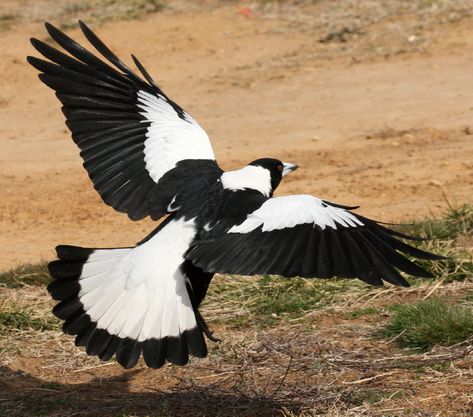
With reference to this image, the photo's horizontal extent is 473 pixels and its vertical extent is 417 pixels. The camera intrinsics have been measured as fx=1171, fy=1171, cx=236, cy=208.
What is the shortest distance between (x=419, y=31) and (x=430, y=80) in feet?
4.28

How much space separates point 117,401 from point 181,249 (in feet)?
2.85

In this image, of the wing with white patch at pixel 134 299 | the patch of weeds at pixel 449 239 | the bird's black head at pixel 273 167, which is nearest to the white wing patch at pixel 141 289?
the wing with white patch at pixel 134 299

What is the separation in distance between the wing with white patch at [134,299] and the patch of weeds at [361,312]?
1.33 metres

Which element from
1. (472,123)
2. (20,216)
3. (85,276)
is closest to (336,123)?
(472,123)

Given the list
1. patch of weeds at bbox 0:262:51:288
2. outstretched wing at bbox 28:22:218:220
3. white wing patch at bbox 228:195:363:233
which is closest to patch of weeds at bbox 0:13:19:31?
patch of weeds at bbox 0:262:51:288

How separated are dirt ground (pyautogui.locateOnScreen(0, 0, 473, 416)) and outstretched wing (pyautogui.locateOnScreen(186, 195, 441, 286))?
3414 mm

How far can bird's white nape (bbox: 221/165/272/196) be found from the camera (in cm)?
564

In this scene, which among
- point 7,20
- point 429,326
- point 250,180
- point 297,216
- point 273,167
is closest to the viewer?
point 297,216

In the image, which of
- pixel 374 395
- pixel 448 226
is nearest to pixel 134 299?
pixel 374 395

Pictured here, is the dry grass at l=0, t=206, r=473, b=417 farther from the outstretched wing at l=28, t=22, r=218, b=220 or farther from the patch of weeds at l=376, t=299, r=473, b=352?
the outstretched wing at l=28, t=22, r=218, b=220

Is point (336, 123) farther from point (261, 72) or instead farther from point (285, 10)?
point (285, 10)

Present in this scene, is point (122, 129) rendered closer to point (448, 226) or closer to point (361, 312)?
point (361, 312)

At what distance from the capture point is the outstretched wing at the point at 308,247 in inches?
191

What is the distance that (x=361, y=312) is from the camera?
6.46m
